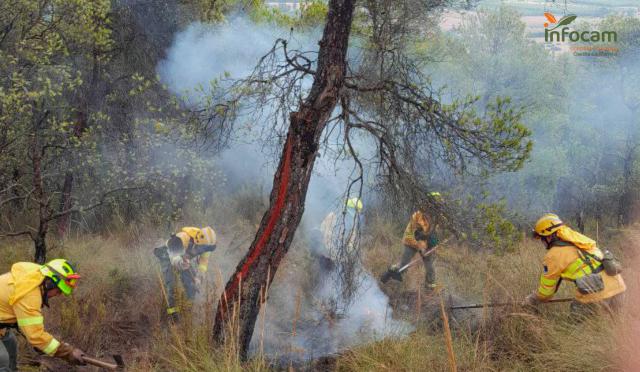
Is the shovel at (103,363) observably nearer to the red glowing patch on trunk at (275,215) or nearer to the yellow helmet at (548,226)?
the red glowing patch on trunk at (275,215)

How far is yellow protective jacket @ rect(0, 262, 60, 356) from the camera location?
14.8 ft

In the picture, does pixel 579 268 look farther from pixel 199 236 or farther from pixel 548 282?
pixel 199 236

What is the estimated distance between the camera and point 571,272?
18.4ft

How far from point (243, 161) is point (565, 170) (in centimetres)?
748

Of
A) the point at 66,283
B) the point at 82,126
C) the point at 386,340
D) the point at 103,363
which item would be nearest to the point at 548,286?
the point at 386,340

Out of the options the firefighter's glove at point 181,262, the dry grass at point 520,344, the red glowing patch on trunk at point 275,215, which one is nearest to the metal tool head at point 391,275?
the dry grass at point 520,344

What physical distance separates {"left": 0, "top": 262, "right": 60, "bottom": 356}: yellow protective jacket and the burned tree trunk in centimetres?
152

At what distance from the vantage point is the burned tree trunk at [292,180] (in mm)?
5250

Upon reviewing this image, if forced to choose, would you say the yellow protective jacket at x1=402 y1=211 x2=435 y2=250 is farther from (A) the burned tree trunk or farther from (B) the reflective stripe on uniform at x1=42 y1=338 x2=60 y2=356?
(B) the reflective stripe on uniform at x1=42 y1=338 x2=60 y2=356

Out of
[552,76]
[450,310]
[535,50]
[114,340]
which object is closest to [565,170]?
[552,76]

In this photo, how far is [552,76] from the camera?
14914mm

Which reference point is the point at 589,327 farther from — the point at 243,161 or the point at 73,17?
the point at 243,161

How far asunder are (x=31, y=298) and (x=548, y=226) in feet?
16.3

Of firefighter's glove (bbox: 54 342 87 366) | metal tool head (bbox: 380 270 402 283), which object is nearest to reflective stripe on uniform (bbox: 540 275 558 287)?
metal tool head (bbox: 380 270 402 283)
